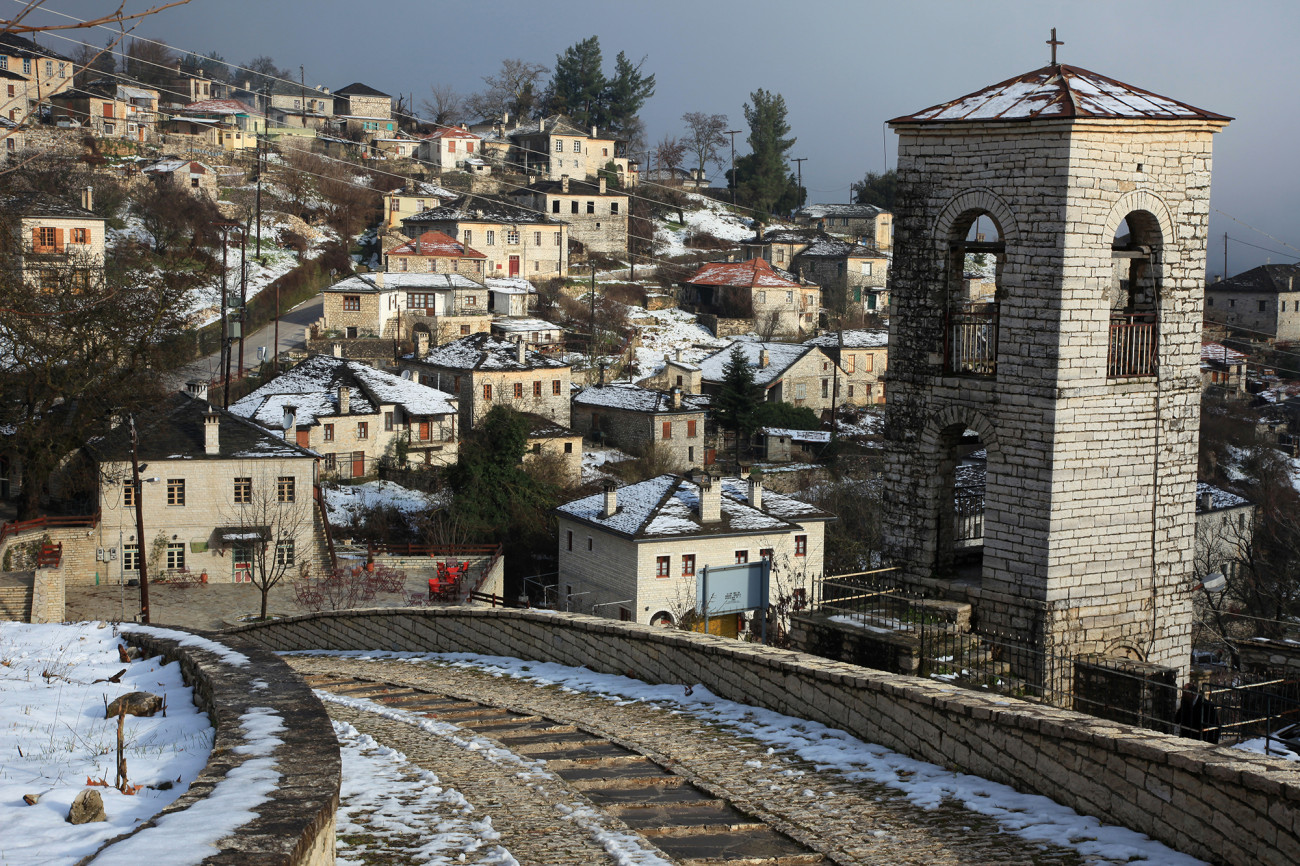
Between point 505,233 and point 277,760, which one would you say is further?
point 505,233

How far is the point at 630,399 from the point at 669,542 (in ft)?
66.1

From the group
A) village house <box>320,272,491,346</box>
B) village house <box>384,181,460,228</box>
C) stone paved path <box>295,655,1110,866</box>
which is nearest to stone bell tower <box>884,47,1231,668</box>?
stone paved path <box>295,655,1110,866</box>

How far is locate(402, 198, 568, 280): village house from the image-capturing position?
68.0 meters

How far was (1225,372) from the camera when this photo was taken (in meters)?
61.5

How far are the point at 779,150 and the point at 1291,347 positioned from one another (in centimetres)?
4184

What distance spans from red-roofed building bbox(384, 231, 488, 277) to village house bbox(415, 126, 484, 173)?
25.7 metres

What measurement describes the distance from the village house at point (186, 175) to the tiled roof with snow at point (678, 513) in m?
44.1

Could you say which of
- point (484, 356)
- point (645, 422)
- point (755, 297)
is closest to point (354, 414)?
point (484, 356)

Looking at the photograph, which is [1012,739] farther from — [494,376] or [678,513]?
[494,376]

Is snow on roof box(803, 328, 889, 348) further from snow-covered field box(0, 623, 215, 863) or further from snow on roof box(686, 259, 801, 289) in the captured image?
snow-covered field box(0, 623, 215, 863)

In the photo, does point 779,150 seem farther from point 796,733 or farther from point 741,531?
point 796,733

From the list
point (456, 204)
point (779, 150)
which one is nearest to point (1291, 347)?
point (779, 150)

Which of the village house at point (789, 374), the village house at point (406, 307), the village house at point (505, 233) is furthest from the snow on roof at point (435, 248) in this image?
the village house at point (789, 374)

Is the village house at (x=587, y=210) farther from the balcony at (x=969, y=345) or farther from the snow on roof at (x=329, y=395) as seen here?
the balcony at (x=969, y=345)
